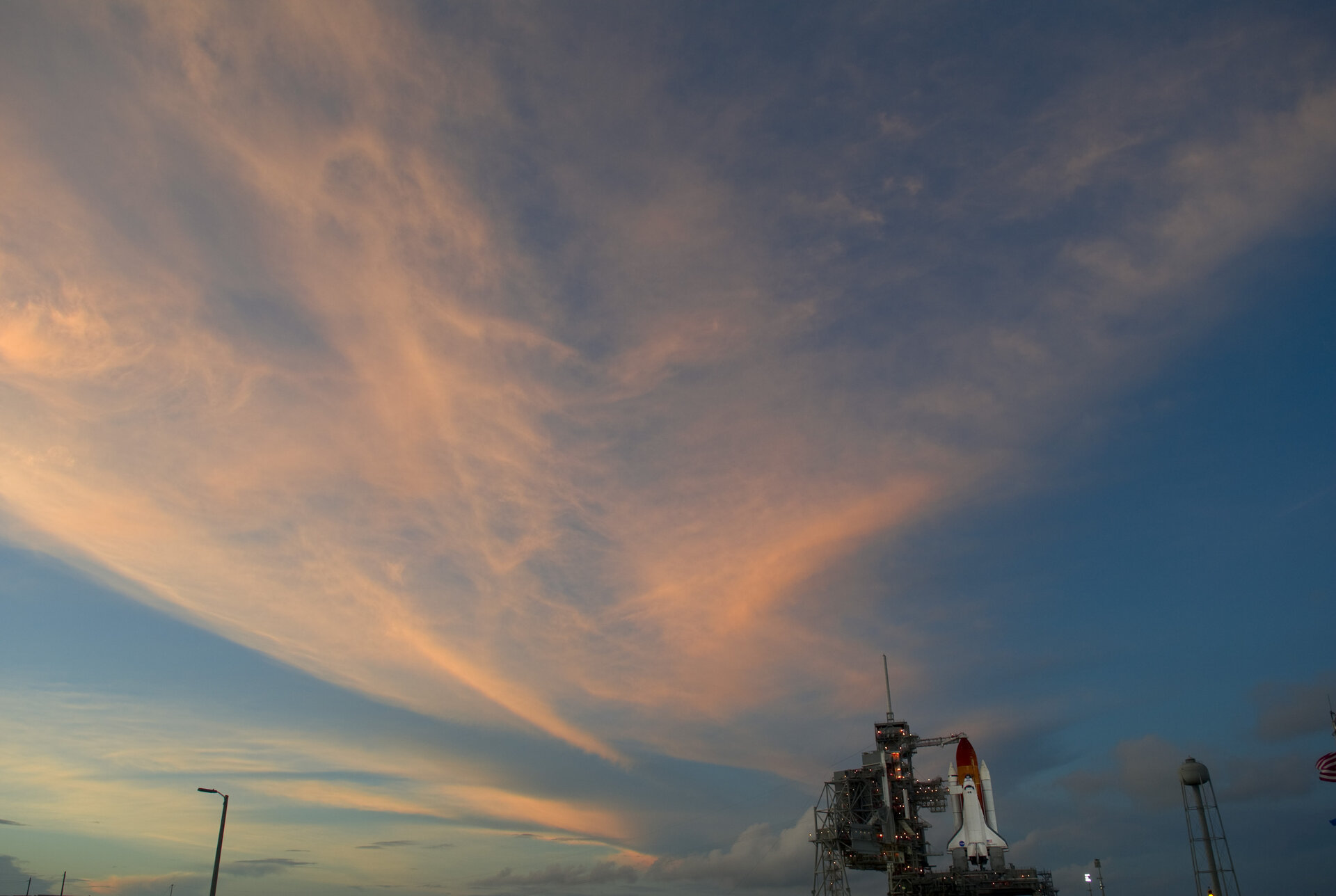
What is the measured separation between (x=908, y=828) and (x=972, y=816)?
9304mm

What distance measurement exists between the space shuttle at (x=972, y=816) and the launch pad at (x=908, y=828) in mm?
90

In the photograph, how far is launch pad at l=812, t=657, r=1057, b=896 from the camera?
96.3m

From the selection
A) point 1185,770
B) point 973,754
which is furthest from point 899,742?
point 1185,770

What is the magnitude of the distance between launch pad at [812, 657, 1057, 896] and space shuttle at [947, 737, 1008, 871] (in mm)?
90

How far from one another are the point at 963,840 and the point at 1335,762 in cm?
5567

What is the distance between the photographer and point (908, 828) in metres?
105

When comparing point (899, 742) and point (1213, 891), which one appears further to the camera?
point (899, 742)

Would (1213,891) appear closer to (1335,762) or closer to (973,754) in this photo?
(1335,762)

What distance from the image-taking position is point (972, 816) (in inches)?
3939

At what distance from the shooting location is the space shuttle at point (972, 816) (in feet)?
326

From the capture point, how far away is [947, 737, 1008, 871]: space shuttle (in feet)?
326

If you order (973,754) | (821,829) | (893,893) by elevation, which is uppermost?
(973,754)

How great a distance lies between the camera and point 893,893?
102188mm

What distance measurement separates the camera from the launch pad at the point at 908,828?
9631 centimetres
